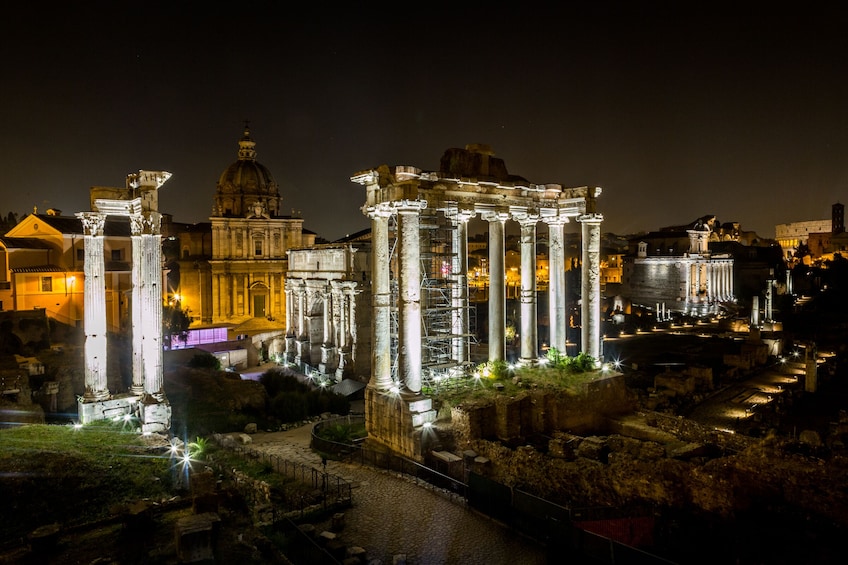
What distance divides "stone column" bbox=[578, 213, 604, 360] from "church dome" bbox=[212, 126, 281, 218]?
34.6 meters

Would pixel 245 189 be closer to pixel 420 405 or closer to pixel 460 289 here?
pixel 460 289

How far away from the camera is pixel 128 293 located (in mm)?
38188

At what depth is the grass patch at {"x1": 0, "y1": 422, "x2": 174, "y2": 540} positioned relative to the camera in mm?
11188

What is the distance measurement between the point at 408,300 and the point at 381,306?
105 cm

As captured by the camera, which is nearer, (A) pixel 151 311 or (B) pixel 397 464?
(B) pixel 397 464

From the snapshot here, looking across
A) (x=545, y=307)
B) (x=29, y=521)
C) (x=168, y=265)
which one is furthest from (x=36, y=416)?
(x=545, y=307)

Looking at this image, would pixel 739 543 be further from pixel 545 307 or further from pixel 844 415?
pixel 545 307

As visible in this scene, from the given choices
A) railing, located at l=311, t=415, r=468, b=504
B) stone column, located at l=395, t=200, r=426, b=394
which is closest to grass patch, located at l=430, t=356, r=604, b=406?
stone column, located at l=395, t=200, r=426, b=394

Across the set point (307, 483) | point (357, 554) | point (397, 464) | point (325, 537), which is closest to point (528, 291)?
point (397, 464)

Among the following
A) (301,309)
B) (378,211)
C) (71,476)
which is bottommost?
(71,476)

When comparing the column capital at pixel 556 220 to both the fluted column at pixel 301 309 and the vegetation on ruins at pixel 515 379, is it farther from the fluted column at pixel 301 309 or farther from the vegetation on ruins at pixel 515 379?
the fluted column at pixel 301 309

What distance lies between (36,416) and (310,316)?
19998 mm

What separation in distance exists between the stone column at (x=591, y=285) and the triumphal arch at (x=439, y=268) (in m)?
0.04

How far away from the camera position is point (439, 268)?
71.4 ft
